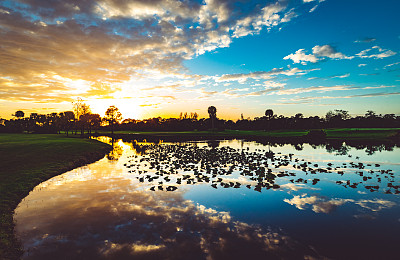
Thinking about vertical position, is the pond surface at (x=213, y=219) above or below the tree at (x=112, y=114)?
below

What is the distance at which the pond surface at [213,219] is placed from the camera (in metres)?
7.57

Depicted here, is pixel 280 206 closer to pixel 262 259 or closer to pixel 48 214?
pixel 262 259

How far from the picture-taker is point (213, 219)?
1021cm

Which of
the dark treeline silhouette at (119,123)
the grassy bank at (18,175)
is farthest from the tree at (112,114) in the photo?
the grassy bank at (18,175)

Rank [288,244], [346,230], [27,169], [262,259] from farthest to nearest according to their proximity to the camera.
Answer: [27,169]
[346,230]
[288,244]
[262,259]

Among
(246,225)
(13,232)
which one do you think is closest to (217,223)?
(246,225)

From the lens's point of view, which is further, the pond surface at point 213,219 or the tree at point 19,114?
the tree at point 19,114

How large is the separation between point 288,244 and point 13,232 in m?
12.0

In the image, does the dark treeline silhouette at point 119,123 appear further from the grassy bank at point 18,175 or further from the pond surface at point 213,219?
the pond surface at point 213,219

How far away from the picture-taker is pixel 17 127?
114m

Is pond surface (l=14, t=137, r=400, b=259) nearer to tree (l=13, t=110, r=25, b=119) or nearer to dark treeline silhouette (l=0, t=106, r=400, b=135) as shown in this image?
dark treeline silhouette (l=0, t=106, r=400, b=135)

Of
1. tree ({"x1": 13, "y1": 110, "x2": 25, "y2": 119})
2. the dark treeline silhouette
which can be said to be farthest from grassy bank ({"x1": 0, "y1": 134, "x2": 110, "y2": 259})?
tree ({"x1": 13, "y1": 110, "x2": 25, "y2": 119})

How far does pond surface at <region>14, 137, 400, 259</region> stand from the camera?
298 inches

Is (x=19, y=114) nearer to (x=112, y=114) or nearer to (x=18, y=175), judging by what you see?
(x=112, y=114)
